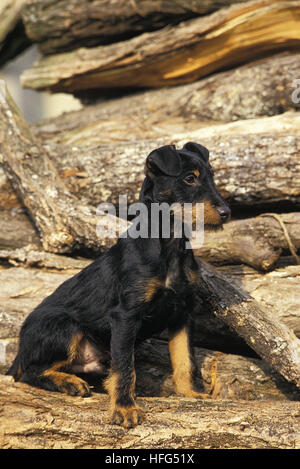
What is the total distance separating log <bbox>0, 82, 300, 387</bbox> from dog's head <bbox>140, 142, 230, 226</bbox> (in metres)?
0.81

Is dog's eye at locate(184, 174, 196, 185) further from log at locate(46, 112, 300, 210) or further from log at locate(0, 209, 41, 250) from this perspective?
log at locate(0, 209, 41, 250)

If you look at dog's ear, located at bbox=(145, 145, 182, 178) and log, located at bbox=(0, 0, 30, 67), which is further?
log, located at bbox=(0, 0, 30, 67)

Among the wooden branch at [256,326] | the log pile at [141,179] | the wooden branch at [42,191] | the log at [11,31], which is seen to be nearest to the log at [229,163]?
the log pile at [141,179]

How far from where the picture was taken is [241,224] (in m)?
5.53

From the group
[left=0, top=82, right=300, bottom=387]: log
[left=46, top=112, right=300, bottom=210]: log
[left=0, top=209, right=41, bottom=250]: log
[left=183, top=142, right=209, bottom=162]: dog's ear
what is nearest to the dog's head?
[left=183, top=142, right=209, bottom=162]: dog's ear

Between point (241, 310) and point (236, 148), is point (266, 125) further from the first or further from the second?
point (241, 310)

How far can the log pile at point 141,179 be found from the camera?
11.9ft

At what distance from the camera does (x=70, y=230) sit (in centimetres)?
575

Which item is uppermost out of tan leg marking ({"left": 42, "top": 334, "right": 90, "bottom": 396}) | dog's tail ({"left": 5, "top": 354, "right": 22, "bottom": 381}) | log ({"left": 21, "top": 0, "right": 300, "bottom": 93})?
log ({"left": 21, "top": 0, "right": 300, "bottom": 93})

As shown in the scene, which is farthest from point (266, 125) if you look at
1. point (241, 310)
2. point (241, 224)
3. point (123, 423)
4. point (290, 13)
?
point (123, 423)

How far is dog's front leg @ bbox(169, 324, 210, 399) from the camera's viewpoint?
166 inches

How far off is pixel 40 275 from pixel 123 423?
8.25 ft

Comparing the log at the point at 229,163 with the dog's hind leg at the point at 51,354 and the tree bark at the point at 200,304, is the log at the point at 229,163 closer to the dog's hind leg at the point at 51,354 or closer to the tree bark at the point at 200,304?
the tree bark at the point at 200,304

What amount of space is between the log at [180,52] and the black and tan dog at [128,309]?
3958mm
